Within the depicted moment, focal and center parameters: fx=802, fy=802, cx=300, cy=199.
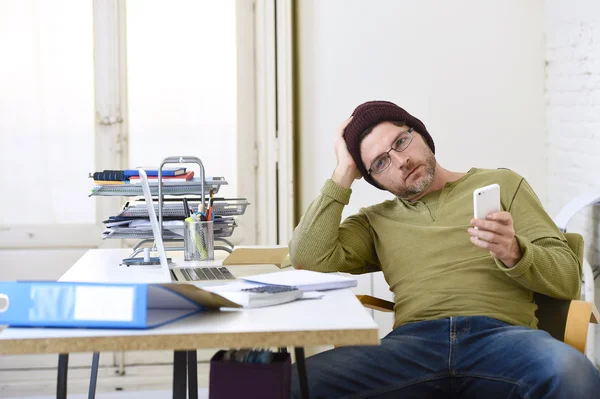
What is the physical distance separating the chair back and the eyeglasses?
0.47m

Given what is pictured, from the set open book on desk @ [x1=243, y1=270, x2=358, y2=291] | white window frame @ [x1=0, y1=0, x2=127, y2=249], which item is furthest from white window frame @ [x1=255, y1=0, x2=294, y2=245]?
open book on desk @ [x1=243, y1=270, x2=358, y2=291]

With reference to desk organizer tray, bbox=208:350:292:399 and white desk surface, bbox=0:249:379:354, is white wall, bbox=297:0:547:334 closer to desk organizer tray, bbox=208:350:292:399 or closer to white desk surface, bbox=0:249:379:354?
desk organizer tray, bbox=208:350:292:399

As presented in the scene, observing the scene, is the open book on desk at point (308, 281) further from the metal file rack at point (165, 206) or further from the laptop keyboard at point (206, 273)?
the metal file rack at point (165, 206)

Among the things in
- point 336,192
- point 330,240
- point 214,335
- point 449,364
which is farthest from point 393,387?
point 214,335

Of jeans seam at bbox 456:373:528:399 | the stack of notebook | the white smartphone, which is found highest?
the stack of notebook

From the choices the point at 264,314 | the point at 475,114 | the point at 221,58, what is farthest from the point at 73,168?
the point at 264,314

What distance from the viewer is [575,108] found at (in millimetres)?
2986

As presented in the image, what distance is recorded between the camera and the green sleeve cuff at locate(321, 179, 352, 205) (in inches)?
81.3

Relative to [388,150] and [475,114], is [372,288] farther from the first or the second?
[388,150]

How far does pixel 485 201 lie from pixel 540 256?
0.25m

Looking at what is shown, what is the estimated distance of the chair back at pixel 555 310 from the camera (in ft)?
6.39

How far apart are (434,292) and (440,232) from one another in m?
0.16

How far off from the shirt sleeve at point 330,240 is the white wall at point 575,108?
3.46ft

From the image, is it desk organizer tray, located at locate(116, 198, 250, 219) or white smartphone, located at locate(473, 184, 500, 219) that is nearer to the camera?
white smartphone, located at locate(473, 184, 500, 219)
